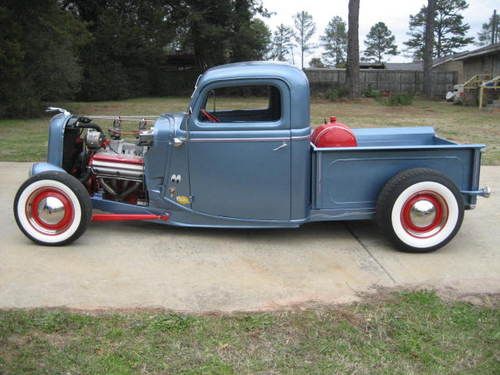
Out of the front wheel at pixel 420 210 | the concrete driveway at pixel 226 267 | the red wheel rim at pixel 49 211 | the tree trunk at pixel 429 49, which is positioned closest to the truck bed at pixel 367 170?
the front wheel at pixel 420 210

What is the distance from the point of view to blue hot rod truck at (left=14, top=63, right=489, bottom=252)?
5027 millimetres

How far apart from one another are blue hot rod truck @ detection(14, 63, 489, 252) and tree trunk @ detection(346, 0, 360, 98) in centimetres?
2378

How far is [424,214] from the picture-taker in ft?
16.6

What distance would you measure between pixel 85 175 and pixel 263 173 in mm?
1844

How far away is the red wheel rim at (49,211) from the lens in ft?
16.9

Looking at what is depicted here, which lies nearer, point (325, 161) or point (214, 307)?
point (214, 307)

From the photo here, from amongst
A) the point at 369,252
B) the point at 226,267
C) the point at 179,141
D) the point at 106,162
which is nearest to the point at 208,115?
the point at 179,141

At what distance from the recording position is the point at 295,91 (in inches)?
198

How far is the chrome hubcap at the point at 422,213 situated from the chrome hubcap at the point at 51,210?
10.3ft

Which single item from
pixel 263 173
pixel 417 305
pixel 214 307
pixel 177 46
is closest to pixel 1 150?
pixel 263 173

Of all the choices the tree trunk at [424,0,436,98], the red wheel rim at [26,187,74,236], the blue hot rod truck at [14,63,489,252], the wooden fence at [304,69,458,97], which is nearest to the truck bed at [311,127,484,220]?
the blue hot rod truck at [14,63,489,252]

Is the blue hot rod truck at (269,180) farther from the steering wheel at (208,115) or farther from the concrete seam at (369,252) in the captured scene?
the concrete seam at (369,252)

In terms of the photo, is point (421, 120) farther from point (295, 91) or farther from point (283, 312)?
point (283, 312)

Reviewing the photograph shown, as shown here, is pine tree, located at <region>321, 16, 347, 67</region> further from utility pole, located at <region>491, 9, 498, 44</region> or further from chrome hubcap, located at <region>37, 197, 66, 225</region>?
chrome hubcap, located at <region>37, 197, 66, 225</region>
